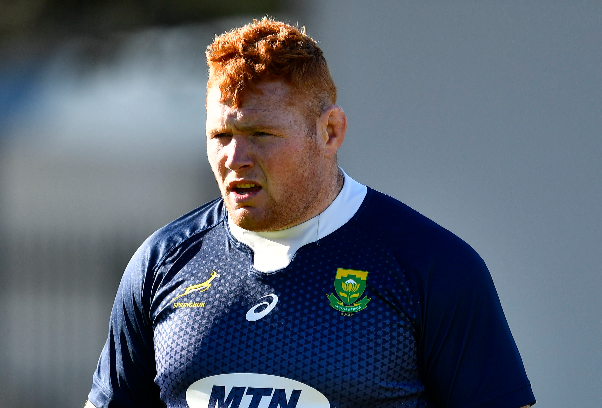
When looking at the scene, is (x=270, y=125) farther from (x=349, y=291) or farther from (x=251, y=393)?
(x=251, y=393)

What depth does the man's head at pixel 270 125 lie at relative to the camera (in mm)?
1886

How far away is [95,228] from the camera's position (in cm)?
468

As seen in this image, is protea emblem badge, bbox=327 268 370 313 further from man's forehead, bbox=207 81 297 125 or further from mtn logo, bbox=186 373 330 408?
man's forehead, bbox=207 81 297 125

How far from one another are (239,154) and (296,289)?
0.37m

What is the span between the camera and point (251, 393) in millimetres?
1850

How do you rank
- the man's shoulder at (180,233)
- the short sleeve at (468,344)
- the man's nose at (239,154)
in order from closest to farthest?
1. the short sleeve at (468,344)
2. the man's nose at (239,154)
3. the man's shoulder at (180,233)

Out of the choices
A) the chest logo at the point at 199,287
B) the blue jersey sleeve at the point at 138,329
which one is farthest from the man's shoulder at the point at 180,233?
the chest logo at the point at 199,287

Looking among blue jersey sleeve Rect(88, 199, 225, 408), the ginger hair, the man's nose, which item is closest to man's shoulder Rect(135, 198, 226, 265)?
blue jersey sleeve Rect(88, 199, 225, 408)

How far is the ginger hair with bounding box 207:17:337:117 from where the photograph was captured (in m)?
1.89

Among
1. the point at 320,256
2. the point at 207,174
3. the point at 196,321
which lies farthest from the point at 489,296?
the point at 207,174

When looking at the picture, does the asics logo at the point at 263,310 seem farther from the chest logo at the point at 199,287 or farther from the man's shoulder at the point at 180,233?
the man's shoulder at the point at 180,233

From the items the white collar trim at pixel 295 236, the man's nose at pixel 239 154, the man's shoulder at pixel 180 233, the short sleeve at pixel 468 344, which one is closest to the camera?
the short sleeve at pixel 468 344

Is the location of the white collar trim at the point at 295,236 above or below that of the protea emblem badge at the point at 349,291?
above

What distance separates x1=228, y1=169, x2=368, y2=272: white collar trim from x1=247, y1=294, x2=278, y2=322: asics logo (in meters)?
0.09
